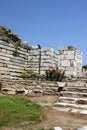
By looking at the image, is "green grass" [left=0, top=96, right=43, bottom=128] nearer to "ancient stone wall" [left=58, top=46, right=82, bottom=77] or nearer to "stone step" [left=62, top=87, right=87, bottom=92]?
"stone step" [left=62, top=87, right=87, bottom=92]

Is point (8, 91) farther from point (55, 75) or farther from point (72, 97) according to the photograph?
point (72, 97)

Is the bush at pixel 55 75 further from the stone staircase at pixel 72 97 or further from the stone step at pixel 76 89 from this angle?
the stone step at pixel 76 89

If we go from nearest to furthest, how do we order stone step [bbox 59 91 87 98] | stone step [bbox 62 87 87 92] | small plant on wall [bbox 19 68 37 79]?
stone step [bbox 59 91 87 98] → stone step [bbox 62 87 87 92] → small plant on wall [bbox 19 68 37 79]

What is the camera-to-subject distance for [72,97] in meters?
10.3

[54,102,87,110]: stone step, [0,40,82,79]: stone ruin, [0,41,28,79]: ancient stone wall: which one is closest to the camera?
[54,102,87,110]: stone step

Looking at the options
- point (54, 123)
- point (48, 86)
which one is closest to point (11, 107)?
point (54, 123)

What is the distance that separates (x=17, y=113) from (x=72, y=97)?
3.18 meters

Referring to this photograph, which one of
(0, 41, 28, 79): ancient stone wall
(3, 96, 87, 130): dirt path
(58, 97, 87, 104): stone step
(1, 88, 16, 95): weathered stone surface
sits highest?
(0, 41, 28, 79): ancient stone wall

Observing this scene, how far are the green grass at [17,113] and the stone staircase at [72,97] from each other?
1.12 metres

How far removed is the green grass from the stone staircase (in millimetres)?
1121

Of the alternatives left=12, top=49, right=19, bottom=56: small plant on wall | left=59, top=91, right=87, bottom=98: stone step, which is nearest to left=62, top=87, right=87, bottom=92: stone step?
left=59, top=91, right=87, bottom=98: stone step

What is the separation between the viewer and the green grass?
23.4ft

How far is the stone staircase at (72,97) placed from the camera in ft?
29.7

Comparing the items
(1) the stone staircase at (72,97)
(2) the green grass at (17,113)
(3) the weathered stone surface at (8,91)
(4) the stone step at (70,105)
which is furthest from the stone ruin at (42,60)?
(2) the green grass at (17,113)
